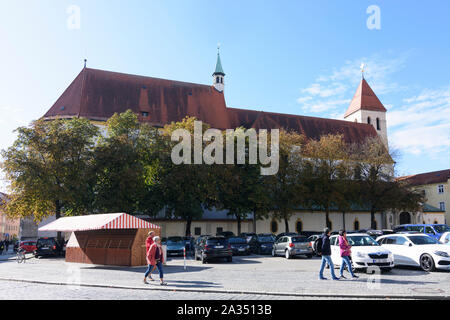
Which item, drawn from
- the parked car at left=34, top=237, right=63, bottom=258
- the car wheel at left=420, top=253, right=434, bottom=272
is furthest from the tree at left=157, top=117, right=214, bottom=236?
the car wheel at left=420, top=253, right=434, bottom=272

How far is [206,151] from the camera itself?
37.2 m

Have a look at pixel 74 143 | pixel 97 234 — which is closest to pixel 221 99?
pixel 74 143

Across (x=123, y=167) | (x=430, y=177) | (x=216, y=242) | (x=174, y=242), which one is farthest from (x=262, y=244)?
(x=430, y=177)

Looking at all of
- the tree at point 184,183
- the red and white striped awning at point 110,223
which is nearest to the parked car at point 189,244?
the tree at point 184,183

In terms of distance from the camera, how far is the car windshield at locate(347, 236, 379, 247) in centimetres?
1650

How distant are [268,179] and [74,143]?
2088cm

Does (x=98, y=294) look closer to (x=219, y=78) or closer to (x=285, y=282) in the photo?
(x=285, y=282)

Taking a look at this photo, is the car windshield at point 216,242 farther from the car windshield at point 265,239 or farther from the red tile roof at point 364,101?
the red tile roof at point 364,101

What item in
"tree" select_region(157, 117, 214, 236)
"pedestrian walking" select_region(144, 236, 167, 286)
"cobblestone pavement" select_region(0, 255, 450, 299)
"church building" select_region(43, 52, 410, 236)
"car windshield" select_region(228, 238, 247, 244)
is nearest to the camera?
"cobblestone pavement" select_region(0, 255, 450, 299)

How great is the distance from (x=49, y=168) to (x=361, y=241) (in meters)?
25.9

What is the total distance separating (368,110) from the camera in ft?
250

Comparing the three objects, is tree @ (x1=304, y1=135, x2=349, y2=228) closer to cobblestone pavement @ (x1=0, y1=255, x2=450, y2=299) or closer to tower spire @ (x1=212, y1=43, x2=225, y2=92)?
tower spire @ (x1=212, y1=43, x2=225, y2=92)

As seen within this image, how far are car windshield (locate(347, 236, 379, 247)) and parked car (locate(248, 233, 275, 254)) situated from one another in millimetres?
12945

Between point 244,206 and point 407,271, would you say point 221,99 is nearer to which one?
point 244,206
